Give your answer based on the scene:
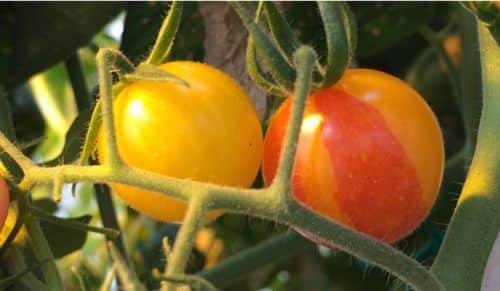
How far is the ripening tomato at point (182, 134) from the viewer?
539mm

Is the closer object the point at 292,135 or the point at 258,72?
the point at 292,135

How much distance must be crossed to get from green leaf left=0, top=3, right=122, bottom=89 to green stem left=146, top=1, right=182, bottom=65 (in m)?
0.48

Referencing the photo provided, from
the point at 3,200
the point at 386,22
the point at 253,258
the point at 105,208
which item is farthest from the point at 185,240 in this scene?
the point at 386,22

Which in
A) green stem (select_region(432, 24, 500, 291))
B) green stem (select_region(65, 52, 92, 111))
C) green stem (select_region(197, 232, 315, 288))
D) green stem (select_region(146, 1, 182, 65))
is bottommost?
green stem (select_region(197, 232, 315, 288))

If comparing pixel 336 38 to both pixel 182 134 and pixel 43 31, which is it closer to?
pixel 182 134

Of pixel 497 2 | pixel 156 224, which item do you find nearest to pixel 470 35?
pixel 497 2

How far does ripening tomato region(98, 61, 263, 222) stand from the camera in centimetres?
54

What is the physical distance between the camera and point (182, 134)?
538 millimetres

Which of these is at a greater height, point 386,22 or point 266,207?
point 266,207

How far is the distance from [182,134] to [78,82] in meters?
0.52

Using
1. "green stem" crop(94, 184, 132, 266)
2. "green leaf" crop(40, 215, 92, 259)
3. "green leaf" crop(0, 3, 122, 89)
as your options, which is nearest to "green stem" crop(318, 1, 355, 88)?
"green leaf" crop(40, 215, 92, 259)

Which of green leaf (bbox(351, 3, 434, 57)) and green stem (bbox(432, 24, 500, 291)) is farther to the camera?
green leaf (bbox(351, 3, 434, 57))

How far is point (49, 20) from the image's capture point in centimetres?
104

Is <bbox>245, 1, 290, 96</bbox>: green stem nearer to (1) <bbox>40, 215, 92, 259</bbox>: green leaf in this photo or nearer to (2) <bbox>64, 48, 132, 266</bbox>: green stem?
(2) <bbox>64, 48, 132, 266</bbox>: green stem
